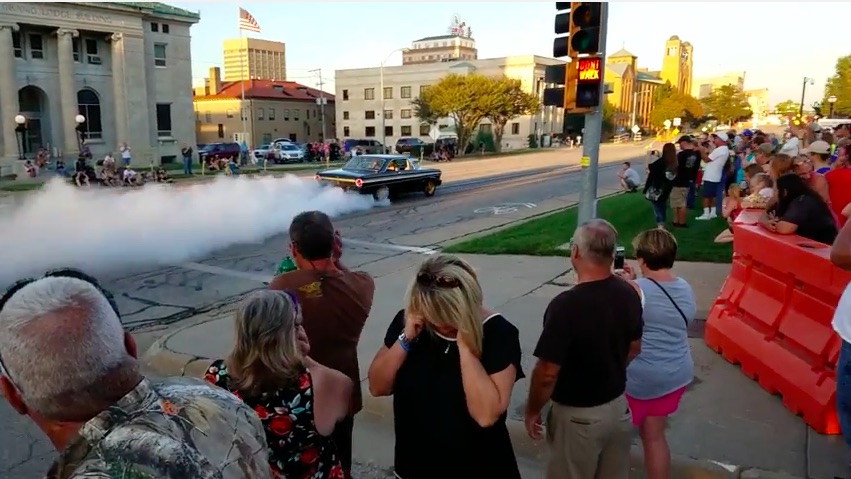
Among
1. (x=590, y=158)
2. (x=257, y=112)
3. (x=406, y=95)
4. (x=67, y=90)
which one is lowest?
(x=590, y=158)

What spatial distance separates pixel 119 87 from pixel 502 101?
30.8 metres

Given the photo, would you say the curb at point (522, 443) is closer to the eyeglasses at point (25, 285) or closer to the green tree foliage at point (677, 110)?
the eyeglasses at point (25, 285)

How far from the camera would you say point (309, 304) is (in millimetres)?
3311

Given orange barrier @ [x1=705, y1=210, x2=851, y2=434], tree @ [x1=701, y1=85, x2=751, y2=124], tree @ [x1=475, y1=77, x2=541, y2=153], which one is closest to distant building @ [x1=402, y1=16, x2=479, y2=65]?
tree @ [x1=701, y1=85, x2=751, y2=124]

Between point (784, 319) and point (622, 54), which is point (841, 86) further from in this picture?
point (622, 54)

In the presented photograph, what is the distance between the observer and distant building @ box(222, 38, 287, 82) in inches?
5906

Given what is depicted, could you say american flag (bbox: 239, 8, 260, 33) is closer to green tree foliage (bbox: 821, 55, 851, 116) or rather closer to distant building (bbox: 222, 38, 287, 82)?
green tree foliage (bbox: 821, 55, 851, 116)

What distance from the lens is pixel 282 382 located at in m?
2.46

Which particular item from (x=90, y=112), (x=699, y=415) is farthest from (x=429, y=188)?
(x=90, y=112)

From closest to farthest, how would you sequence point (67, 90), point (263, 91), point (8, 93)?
point (8, 93) → point (67, 90) → point (263, 91)

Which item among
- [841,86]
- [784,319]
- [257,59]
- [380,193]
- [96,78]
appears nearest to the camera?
[784,319]

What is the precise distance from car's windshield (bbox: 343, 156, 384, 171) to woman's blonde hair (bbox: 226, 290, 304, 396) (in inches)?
699

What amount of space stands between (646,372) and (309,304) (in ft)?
6.23

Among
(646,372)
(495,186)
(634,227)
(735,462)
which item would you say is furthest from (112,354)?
(495,186)
